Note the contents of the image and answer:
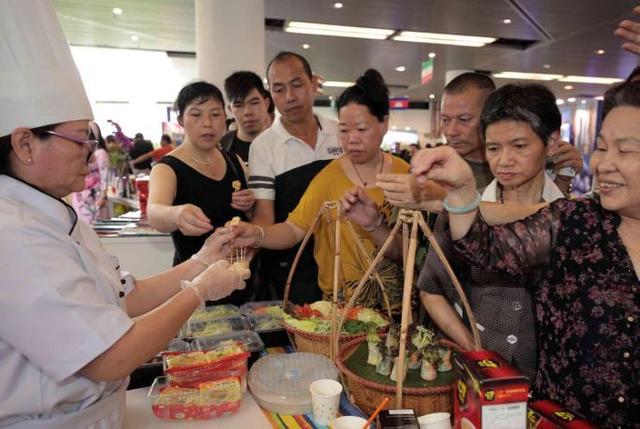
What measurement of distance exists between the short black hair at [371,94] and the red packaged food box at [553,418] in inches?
51.4

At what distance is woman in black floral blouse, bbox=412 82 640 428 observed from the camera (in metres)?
1.07

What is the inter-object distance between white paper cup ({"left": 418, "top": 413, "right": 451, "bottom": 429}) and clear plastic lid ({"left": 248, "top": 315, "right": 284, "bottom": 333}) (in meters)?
0.73

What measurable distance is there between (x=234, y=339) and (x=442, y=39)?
8.17 meters

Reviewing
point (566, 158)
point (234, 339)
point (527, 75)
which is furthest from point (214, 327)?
point (527, 75)

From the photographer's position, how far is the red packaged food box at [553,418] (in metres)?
0.98

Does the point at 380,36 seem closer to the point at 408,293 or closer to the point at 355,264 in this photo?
the point at 355,264

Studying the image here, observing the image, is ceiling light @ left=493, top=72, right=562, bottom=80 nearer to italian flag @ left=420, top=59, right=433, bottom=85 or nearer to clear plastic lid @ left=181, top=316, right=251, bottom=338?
italian flag @ left=420, top=59, right=433, bottom=85

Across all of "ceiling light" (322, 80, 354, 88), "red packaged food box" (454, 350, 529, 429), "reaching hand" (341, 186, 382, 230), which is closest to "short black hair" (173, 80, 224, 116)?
"reaching hand" (341, 186, 382, 230)

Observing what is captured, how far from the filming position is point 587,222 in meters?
1.16

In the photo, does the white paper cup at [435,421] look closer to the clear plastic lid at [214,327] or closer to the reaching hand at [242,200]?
the clear plastic lid at [214,327]

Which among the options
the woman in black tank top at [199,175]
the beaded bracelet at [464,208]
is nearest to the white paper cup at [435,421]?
the beaded bracelet at [464,208]

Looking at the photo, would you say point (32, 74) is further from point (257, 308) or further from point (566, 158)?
point (566, 158)

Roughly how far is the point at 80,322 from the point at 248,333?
0.73m

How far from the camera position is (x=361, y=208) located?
1.74 m
